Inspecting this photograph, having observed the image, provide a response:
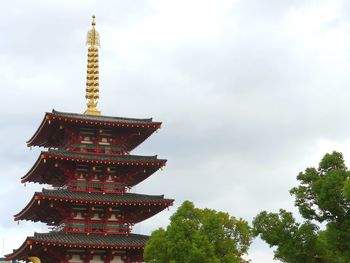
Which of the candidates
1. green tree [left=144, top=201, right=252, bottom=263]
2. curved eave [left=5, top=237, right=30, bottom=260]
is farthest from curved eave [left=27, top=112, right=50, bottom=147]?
green tree [left=144, top=201, right=252, bottom=263]

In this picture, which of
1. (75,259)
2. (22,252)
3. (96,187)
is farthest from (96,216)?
(22,252)

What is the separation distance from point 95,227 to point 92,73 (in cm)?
1932

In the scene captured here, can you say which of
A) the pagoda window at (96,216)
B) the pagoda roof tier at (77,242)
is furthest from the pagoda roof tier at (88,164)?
the pagoda roof tier at (77,242)

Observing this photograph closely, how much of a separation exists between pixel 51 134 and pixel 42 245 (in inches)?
528

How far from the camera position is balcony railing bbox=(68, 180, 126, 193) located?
65875mm

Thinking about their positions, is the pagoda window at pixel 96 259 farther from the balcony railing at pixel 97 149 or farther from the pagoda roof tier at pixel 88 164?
the balcony railing at pixel 97 149

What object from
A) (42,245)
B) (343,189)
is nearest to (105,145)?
(42,245)

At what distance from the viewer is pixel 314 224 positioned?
5022 centimetres

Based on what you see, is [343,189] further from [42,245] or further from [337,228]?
[42,245]

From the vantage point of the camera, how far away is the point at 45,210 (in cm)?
6738

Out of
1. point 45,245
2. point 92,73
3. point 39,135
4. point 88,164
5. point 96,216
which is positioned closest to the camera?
point 45,245

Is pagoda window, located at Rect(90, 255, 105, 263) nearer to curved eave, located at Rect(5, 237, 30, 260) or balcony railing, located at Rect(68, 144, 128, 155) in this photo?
curved eave, located at Rect(5, 237, 30, 260)

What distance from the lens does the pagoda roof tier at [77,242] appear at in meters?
60.7

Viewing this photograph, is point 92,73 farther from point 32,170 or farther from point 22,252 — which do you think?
point 22,252
